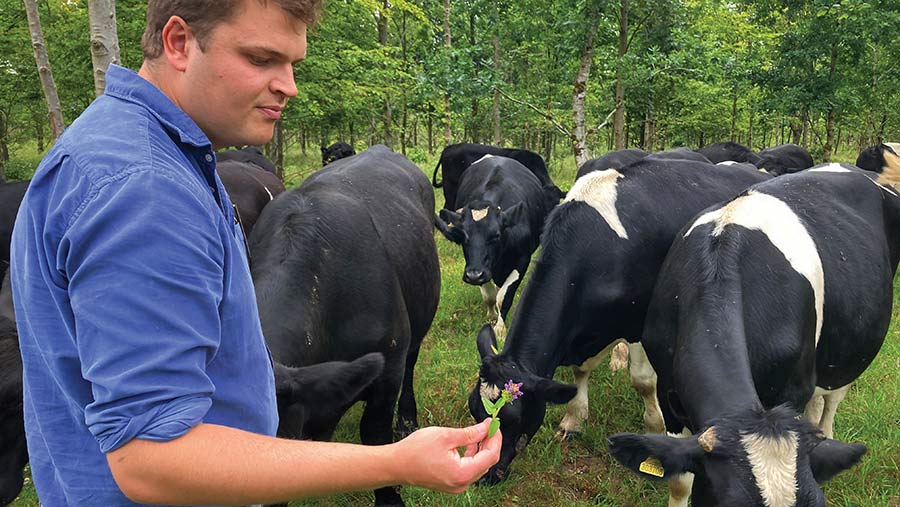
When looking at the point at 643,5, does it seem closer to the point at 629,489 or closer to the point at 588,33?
the point at 588,33

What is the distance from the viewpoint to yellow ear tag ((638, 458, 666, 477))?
2.44 metres

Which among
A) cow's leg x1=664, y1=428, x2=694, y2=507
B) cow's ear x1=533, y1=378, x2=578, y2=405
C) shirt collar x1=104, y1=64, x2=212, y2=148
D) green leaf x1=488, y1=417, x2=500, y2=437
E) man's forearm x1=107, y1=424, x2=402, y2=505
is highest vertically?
shirt collar x1=104, y1=64, x2=212, y2=148

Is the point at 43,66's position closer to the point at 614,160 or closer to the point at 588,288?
the point at 588,288

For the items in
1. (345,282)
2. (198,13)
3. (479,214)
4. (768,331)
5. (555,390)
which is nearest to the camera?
→ (198,13)

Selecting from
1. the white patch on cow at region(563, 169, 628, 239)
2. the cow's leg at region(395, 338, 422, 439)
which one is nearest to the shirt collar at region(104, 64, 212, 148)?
the white patch on cow at region(563, 169, 628, 239)

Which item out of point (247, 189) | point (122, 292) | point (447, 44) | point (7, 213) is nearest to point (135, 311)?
point (122, 292)

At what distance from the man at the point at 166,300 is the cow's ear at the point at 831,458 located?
185cm

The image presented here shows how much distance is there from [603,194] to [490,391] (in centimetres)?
182

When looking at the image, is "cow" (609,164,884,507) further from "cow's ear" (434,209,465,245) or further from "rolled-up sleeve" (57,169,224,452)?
"cow's ear" (434,209,465,245)

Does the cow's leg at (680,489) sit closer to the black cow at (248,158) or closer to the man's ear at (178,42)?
the man's ear at (178,42)

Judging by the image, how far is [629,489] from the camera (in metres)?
4.06

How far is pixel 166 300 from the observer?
2.88 feet

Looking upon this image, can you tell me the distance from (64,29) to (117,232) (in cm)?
1296

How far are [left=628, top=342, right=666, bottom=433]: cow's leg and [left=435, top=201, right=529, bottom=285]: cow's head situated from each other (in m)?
2.52
